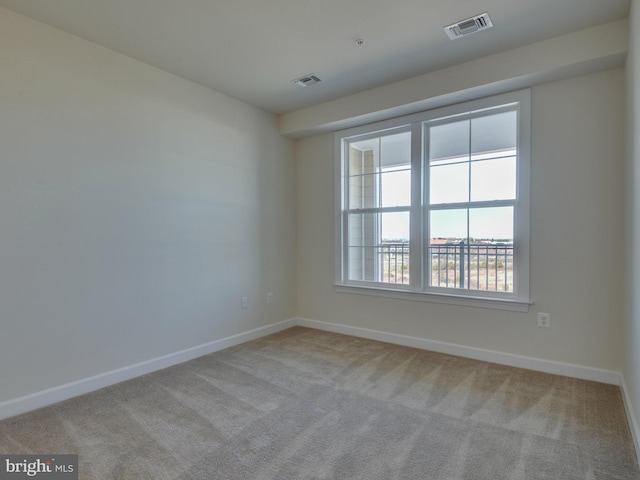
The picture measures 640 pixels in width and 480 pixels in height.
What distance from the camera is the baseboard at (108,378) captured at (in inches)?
91.4

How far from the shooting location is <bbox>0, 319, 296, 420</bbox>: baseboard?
2.32 m

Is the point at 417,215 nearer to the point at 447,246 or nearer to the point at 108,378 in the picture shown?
the point at 447,246

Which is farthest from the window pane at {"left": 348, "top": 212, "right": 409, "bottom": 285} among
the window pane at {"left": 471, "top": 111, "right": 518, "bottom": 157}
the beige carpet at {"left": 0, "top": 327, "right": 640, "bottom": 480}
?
the beige carpet at {"left": 0, "top": 327, "right": 640, "bottom": 480}

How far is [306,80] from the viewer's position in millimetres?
3361

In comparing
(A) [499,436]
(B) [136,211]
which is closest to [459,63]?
(A) [499,436]

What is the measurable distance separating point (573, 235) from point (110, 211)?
3.76m

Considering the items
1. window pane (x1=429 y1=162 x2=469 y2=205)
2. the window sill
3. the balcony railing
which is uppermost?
window pane (x1=429 y1=162 x2=469 y2=205)

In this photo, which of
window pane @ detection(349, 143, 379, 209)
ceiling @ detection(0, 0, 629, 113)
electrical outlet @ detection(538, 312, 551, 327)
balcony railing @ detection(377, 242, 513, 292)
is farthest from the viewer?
window pane @ detection(349, 143, 379, 209)

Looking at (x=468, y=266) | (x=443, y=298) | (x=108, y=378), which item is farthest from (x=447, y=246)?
(x=108, y=378)

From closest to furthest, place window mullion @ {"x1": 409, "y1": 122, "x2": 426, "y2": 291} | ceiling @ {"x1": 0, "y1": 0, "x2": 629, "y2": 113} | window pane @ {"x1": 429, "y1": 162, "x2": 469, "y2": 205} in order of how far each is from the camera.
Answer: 1. ceiling @ {"x1": 0, "y1": 0, "x2": 629, "y2": 113}
2. window pane @ {"x1": 429, "y1": 162, "x2": 469, "y2": 205}
3. window mullion @ {"x1": 409, "y1": 122, "x2": 426, "y2": 291}

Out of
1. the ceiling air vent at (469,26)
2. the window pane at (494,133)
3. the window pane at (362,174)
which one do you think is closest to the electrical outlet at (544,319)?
the window pane at (494,133)

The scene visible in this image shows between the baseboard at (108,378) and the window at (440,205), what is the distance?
152cm

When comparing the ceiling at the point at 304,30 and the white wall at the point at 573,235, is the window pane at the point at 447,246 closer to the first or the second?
the white wall at the point at 573,235

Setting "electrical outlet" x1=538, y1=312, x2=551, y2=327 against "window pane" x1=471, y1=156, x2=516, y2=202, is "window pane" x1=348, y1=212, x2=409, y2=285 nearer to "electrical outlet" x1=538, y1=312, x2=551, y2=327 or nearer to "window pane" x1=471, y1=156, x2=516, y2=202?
"window pane" x1=471, y1=156, x2=516, y2=202
